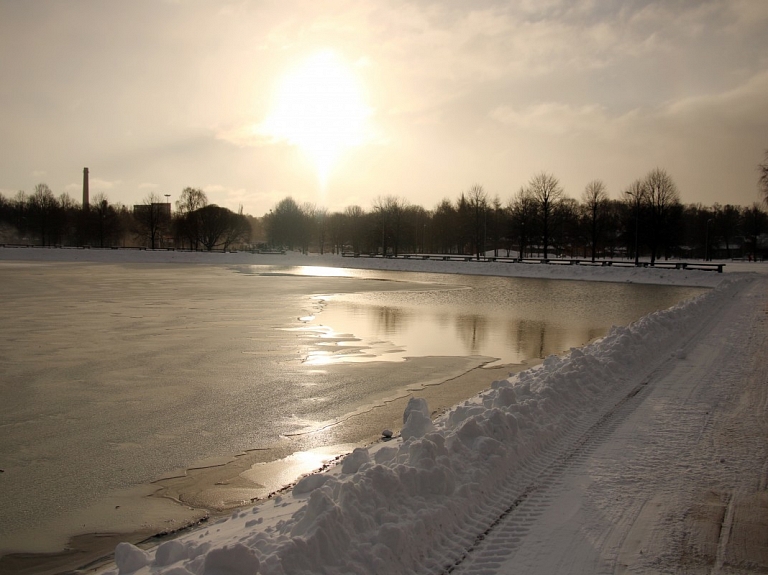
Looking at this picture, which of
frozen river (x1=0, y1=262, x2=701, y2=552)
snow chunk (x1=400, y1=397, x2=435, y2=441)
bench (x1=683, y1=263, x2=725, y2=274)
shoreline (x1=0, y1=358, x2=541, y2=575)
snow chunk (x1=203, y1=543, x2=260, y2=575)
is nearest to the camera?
snow chunk (x1=203, y1=543, x2=260, y2=575)

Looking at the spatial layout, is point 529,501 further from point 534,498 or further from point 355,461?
point 355,461

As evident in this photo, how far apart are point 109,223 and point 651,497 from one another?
391 feet

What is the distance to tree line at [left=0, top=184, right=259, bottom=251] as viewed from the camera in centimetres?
10862

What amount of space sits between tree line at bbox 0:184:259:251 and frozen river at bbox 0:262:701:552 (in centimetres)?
8665

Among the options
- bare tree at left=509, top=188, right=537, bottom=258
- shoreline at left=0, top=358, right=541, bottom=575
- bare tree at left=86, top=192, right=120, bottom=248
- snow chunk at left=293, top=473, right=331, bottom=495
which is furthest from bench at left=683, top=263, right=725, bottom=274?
bare tree at left=86, top=192, right=120, bottom=248

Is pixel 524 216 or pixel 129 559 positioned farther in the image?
pixel 524 216

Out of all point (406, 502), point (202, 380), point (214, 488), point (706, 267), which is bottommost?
point (214, 488)

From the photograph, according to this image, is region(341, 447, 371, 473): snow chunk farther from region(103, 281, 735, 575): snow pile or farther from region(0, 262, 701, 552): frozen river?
region(0, 262, 701, 552): frozen river

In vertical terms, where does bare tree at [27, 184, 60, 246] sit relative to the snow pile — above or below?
above

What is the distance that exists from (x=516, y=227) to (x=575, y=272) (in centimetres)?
2748

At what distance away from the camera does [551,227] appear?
79.9 m

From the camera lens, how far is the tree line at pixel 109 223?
109 m

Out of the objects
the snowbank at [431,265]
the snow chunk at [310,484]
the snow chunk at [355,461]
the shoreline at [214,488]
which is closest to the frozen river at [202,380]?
the shoreline at [214,488]

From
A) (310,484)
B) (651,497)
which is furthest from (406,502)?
(651,497)
